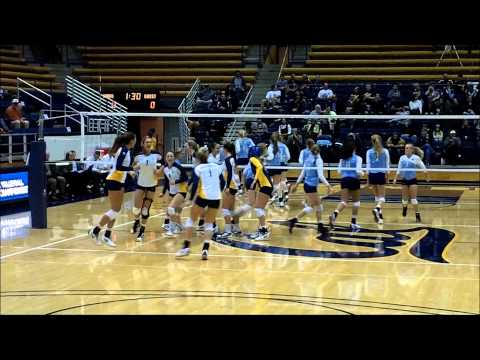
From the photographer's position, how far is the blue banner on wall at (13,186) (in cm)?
1521

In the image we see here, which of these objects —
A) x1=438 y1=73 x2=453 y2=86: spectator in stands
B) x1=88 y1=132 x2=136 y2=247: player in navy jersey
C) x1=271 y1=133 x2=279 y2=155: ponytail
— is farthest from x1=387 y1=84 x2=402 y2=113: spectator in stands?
x1=88 y1=132 x2=136 y2=247: player in navy jersey

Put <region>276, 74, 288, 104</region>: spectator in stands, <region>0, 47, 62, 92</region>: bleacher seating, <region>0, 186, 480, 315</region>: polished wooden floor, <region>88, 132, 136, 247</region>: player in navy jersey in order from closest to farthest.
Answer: <region>0, 186, 480, 315</region>: polished wooden floor → <region>88, 132, 136, 247</region>: player in navy jersey → <region>276, 74, 288, 104</region>: spectator in stands → <region>0, 47, 62, 92</region>: bleacher seating

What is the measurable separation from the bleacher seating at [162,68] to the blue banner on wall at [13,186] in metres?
11.2

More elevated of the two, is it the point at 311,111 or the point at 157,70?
the point at 157,70

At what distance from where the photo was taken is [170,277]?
8.80 metres

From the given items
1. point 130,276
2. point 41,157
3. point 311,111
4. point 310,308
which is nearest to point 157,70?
point 311,111

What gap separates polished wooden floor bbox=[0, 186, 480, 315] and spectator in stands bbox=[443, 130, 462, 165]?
5.37 m

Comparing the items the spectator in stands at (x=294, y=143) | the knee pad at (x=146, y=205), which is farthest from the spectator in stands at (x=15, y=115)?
the knee pad at (x=146, y=205)

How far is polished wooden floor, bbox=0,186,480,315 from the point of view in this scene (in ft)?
23.8

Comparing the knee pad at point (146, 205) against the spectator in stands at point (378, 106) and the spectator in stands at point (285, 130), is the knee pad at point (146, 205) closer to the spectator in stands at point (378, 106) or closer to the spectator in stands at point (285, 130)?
the spectator in stands at point (285, 130)

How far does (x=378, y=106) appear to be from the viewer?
21.2m

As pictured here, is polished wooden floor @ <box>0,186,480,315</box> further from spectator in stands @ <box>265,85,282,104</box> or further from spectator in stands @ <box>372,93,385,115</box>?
spectator in stands @ <box>265,85,282,104</box>
